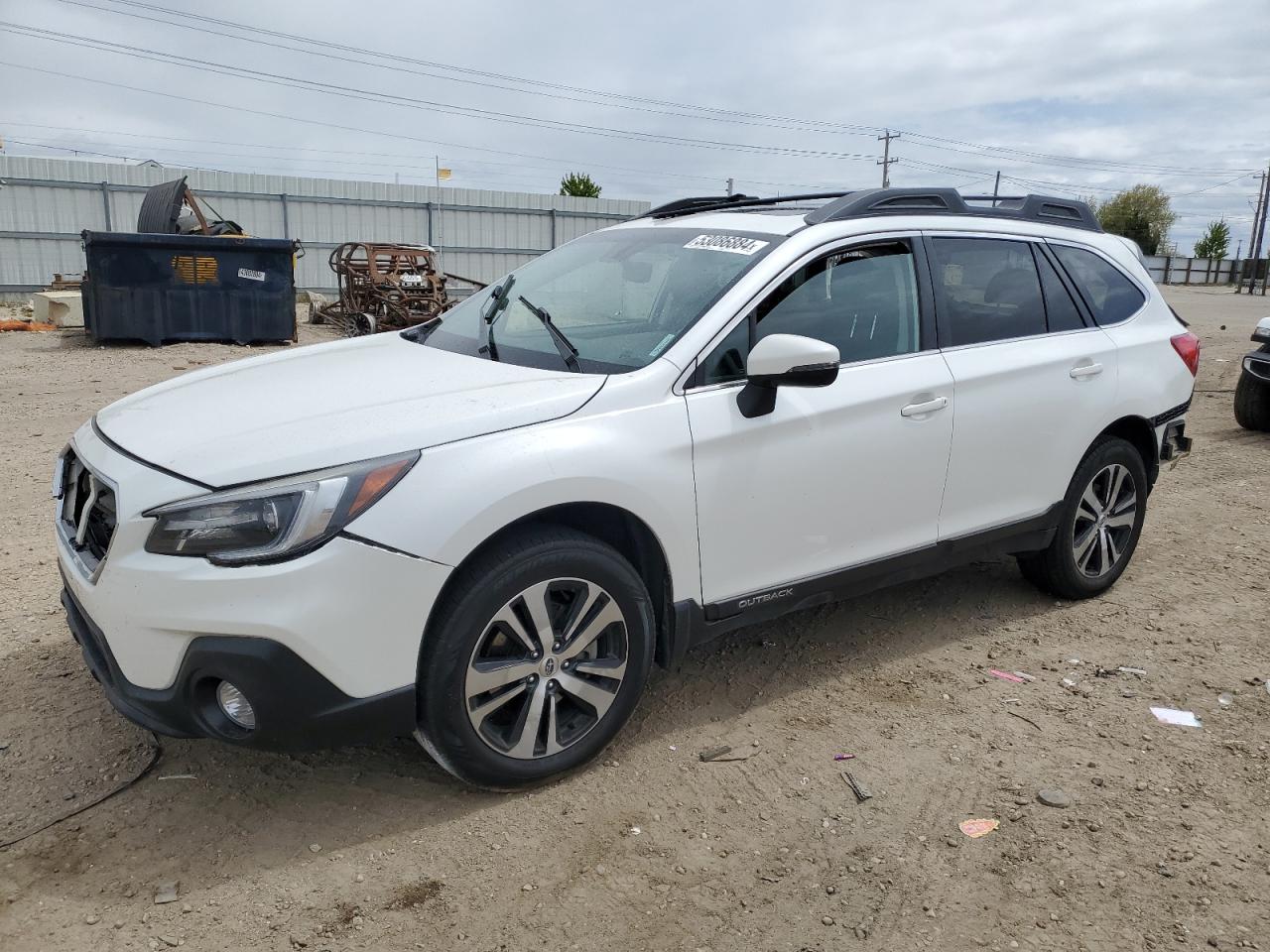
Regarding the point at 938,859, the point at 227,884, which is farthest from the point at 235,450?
the point at 938,859

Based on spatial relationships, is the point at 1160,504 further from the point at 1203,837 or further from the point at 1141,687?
the point at 1203,837

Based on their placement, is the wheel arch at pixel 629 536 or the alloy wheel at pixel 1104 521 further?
the alloy wheel at pixel 1104 521

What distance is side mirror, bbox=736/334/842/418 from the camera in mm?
3092

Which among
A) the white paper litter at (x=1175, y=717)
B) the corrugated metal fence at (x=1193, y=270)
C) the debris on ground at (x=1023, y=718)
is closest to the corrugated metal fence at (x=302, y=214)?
the debris on ground at (x=1023, y=718)

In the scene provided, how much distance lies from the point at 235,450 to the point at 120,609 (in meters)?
0.51

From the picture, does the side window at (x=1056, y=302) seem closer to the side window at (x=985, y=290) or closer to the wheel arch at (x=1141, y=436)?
the side window at (x=985, y=290)

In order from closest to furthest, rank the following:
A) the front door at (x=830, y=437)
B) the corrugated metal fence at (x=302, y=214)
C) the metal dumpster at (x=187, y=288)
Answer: the front door at (x=830, y=437)
the metal dumpster at (x=187, y=288)
the corrugated metal fence at (x=302, y=214)

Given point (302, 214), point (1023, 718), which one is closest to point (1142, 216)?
point (302, 214)

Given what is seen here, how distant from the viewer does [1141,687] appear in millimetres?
3869

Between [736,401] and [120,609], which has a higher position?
[736,401]

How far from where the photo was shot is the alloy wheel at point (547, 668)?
9.28 ft

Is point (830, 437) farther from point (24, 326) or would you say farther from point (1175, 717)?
point (24, 326)

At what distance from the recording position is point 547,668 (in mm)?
2932

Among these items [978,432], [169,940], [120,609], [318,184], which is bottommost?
[169,940]
